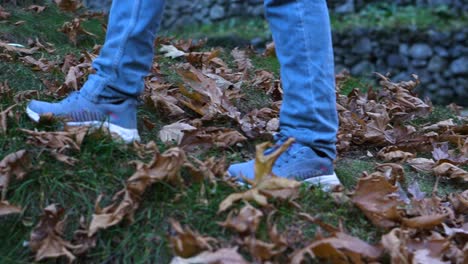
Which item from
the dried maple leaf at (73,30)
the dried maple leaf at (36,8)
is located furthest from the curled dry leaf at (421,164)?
the dried maple leaf at (36,8)

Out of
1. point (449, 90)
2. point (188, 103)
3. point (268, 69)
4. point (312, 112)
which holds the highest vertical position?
point (312, 112)

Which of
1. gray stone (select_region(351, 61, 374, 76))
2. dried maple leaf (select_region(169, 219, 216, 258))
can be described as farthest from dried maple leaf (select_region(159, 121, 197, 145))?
gray stone (select_region(351, 61, 374, 76))

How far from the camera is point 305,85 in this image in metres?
2.09

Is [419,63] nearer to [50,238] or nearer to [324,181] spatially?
[324,181]

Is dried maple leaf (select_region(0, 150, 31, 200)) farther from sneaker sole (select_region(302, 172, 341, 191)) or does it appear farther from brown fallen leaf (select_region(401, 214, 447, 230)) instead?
brown fallen leaf (select_region(401, 214, 447, 230))

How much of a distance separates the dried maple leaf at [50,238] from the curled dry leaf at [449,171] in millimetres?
1562

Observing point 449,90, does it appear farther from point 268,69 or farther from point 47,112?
point 47,112

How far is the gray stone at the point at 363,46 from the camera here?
819 cm

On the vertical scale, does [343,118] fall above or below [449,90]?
above

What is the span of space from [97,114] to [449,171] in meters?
1.46

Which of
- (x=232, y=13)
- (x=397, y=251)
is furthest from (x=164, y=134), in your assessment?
(x=232, y=13)

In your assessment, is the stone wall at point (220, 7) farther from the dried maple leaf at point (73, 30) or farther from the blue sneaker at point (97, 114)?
the blue sneaker at point (97, 114)

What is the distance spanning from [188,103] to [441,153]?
1127 millimetres

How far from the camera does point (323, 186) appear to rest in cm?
222
